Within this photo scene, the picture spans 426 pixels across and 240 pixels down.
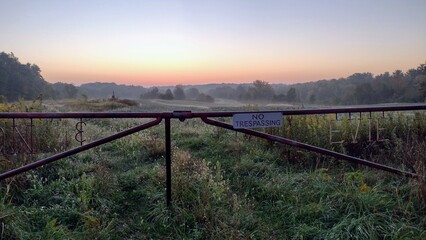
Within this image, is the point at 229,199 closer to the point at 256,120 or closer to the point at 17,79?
the point at 256,120

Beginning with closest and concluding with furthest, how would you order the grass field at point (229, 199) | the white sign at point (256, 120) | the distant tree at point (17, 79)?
the grass field at point (229, 199) → the white sign at point (256, 120) → the distant tree at point (17, 79)

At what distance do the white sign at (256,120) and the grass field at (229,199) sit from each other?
100cm

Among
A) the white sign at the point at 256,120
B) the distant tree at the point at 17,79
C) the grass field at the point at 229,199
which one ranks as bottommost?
the grass field at the point at 229,199

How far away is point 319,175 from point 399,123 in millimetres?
3392

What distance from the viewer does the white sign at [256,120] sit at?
4191 millimetres

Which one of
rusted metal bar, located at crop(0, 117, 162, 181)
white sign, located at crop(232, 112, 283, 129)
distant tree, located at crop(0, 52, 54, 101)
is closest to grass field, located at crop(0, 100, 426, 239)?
rusted metal bar, located at crop(0, 117, 162, 181)

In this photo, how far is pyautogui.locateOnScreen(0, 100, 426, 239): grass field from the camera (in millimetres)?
3943

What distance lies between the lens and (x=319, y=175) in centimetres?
547

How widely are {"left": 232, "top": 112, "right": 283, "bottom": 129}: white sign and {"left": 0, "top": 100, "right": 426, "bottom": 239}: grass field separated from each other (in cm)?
100

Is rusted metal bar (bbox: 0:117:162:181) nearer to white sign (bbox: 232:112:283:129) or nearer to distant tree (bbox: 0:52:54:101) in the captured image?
white sign (bbox: 232:112:283:129)

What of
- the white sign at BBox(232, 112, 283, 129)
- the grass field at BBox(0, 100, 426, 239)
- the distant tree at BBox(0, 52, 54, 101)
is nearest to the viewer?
the grass field at BBox(0, 100, 426, 239)

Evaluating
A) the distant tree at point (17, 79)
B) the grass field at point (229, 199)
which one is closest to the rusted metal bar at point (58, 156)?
the grass field at point (229, 199)

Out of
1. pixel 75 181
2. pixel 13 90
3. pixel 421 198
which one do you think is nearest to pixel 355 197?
pixel 421 198

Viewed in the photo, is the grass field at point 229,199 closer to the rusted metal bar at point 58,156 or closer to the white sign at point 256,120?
the rusted metal bar at point 58,156
